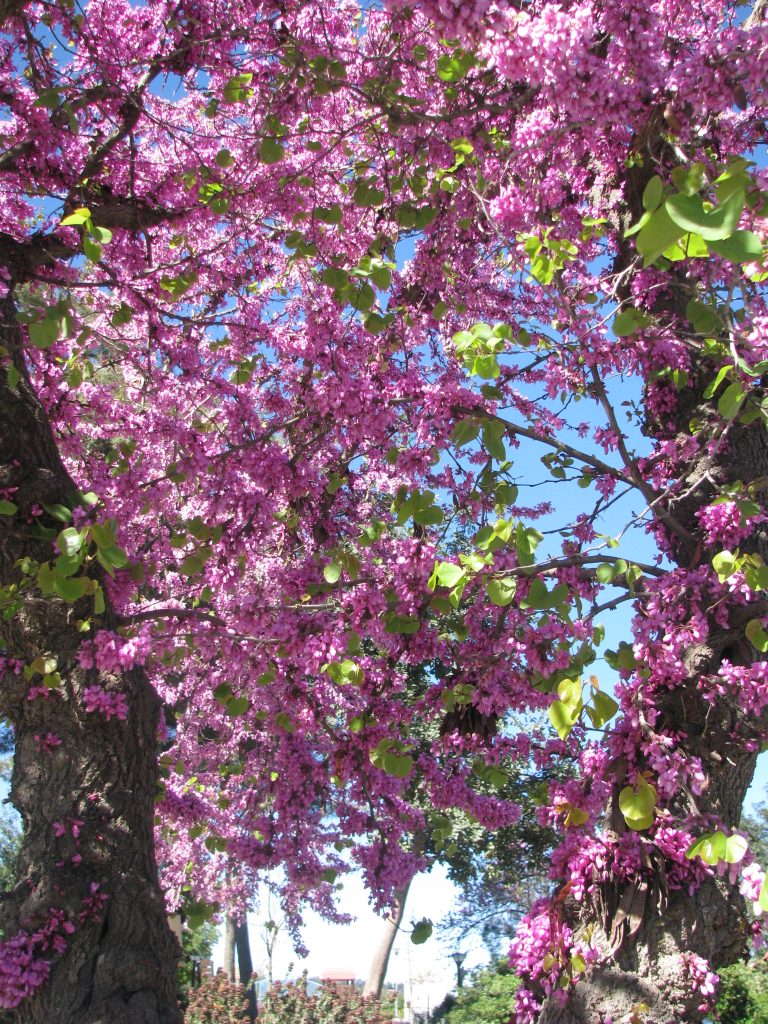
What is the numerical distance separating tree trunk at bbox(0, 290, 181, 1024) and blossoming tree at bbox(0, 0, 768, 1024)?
0.02 meters

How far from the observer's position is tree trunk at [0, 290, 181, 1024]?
3.72m

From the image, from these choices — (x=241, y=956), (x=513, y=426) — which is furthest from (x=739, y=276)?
(x=241, y=956)

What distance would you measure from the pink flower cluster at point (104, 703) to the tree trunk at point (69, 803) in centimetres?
4

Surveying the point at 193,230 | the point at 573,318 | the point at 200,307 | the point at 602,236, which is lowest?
the point at 573,318

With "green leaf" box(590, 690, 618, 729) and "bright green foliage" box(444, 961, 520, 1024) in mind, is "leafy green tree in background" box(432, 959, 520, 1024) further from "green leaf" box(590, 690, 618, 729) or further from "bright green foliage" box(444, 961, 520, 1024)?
"green leaf" box(590, 690, 618, 729)

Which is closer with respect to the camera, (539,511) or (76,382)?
(76,382)

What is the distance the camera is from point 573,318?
12.1 ft

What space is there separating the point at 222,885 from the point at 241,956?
284 inches

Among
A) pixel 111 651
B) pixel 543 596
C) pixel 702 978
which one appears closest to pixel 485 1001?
pixel 702 978

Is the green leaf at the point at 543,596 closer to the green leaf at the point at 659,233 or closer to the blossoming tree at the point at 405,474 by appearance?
the blossoming tree at the point at 405,474

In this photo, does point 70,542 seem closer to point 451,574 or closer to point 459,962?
point 451,574

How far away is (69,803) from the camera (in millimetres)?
4004

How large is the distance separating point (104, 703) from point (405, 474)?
1.91 metres

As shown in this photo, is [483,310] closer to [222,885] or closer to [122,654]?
[122,654]
